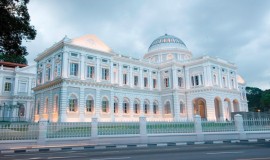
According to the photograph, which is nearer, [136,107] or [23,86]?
[136,107]

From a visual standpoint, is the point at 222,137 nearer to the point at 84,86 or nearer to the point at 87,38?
the point at 84,86

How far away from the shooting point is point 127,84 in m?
35.5

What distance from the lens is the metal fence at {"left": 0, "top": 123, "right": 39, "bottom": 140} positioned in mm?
13215

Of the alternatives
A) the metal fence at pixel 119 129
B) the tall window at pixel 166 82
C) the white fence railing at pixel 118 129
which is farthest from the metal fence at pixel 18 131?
the tall window at pixel 166 82

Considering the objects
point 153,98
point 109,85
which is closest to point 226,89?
point 153,98

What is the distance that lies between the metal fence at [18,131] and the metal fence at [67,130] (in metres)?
0.87

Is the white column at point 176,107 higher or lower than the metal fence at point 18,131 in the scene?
higher

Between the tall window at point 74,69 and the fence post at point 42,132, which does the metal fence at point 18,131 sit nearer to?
the fence post at point 42,132

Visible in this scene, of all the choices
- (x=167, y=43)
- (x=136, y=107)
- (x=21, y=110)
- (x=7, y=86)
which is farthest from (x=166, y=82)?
(x=7, y=86)

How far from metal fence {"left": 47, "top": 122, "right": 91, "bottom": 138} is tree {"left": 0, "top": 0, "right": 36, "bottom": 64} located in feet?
16.1

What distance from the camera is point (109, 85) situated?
100.0ft

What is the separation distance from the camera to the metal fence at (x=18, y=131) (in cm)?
1321

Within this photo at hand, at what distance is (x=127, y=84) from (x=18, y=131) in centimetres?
2280

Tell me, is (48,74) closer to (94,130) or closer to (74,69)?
(74,69)
